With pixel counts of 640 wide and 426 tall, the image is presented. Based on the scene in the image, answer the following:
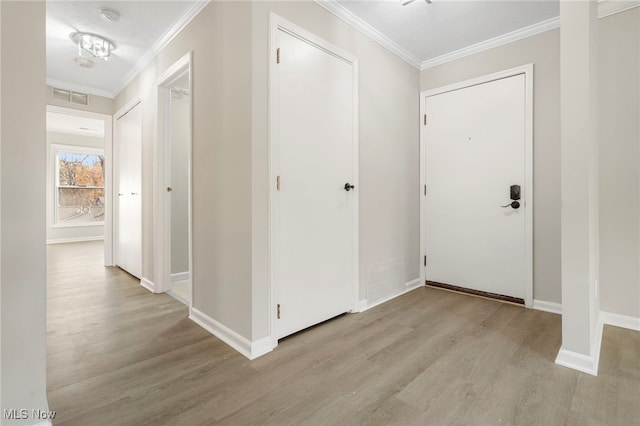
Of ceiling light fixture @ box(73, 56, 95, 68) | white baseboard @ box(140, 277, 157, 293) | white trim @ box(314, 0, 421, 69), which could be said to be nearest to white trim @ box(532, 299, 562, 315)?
white trim @ box(314, 0, 421, 69)

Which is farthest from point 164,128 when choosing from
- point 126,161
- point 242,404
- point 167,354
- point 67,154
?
point 67,154

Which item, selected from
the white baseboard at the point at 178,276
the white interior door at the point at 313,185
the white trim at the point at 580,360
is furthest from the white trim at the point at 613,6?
the white baseboard at the point at 178,276

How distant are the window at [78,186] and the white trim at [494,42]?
25.0ft

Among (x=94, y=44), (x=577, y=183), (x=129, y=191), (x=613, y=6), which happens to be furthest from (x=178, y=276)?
(x=613, y=6)

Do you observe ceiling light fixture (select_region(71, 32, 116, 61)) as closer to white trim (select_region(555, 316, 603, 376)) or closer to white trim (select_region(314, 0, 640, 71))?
white trim (select_region(314, 0, 640, 71))

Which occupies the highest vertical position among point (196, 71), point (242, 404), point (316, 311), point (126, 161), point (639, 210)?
point (196, 71)

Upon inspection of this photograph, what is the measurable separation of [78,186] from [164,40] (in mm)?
5969

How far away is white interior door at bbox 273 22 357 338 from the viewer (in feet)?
6.77

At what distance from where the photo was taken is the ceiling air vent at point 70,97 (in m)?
4.05

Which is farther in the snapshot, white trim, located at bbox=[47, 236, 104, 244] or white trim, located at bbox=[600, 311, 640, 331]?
white trim, located at bbox=[47, 236, 104, 244]

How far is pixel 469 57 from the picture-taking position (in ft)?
10.2

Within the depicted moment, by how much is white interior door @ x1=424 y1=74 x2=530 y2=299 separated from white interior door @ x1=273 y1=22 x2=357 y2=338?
4.12 ft

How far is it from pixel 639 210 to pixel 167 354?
3.53 metres

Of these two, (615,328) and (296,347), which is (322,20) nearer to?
(296,347)
